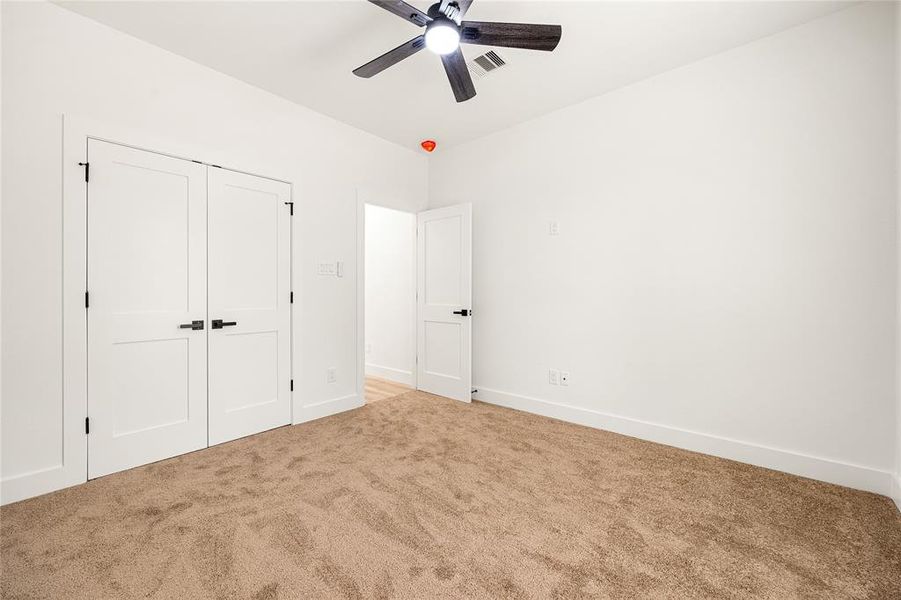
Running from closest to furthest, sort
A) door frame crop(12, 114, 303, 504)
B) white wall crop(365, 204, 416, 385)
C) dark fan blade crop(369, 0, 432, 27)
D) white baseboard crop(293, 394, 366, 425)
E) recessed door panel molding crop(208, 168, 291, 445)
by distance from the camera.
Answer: dark fan blade crop(369, 0, 432, 27) < door frame crop(12, 114, 303, 504) < recessed door panel molding crop(208, 168, 291, 445) < white baseboard crop(293, 394, 366, 425) < white wall crop(365, 204, 416, 385)

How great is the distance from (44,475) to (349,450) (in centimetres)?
170

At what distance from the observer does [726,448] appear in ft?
9.04

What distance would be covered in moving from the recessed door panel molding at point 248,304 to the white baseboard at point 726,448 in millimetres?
2282

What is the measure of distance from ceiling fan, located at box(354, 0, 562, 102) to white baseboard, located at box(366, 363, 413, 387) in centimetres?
352

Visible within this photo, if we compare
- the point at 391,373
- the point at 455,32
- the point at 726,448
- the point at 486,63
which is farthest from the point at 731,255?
the point at 391,373

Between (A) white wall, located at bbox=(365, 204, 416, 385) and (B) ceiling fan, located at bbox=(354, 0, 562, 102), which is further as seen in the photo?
(A) white wall, located at bbox=(365, 204, 416, 385)

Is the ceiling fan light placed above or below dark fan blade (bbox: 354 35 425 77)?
below

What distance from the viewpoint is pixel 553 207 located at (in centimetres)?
366

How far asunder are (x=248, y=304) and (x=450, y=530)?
2.33 meters

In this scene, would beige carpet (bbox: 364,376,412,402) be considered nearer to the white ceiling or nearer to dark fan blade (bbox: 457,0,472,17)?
the white ceiling

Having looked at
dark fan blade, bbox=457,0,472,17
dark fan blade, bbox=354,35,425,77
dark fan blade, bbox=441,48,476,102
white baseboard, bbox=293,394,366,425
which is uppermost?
dark fan blade, bbox=457,0,472,17

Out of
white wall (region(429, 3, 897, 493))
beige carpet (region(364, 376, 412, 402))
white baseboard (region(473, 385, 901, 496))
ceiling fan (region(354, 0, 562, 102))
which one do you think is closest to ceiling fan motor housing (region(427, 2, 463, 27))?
ceiling fan (region(354, 0, 562, 102))

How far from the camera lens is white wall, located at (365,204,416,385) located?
4.93 metres

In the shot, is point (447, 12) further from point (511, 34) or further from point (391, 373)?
point (391, 373)
